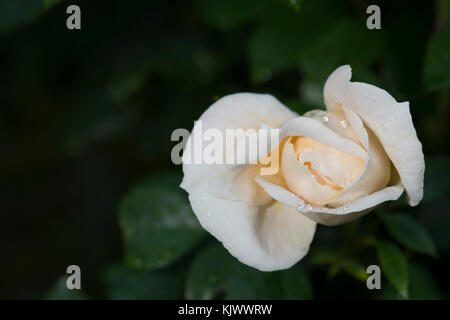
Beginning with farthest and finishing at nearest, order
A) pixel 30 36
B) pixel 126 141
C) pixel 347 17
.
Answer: pixel 126 141
pixel 30 36
pixel 347 17

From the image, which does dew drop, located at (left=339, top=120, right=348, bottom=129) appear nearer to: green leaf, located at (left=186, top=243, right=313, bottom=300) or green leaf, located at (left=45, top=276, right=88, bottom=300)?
green leaf, located at (left=186, top=243, right=313, bottom=300)

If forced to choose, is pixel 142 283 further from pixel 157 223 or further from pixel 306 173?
pixel 306 173

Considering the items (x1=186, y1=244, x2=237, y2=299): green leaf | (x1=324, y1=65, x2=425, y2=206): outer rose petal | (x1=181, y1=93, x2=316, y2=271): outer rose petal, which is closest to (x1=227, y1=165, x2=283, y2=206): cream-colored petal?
(x1=181, y1=93, x2=316, y2=271): outer rose petal

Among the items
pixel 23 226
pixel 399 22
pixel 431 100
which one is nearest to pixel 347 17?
pixel 399 22

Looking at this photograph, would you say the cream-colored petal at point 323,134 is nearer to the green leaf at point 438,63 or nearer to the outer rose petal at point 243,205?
the outer rose petal at point 243,205
